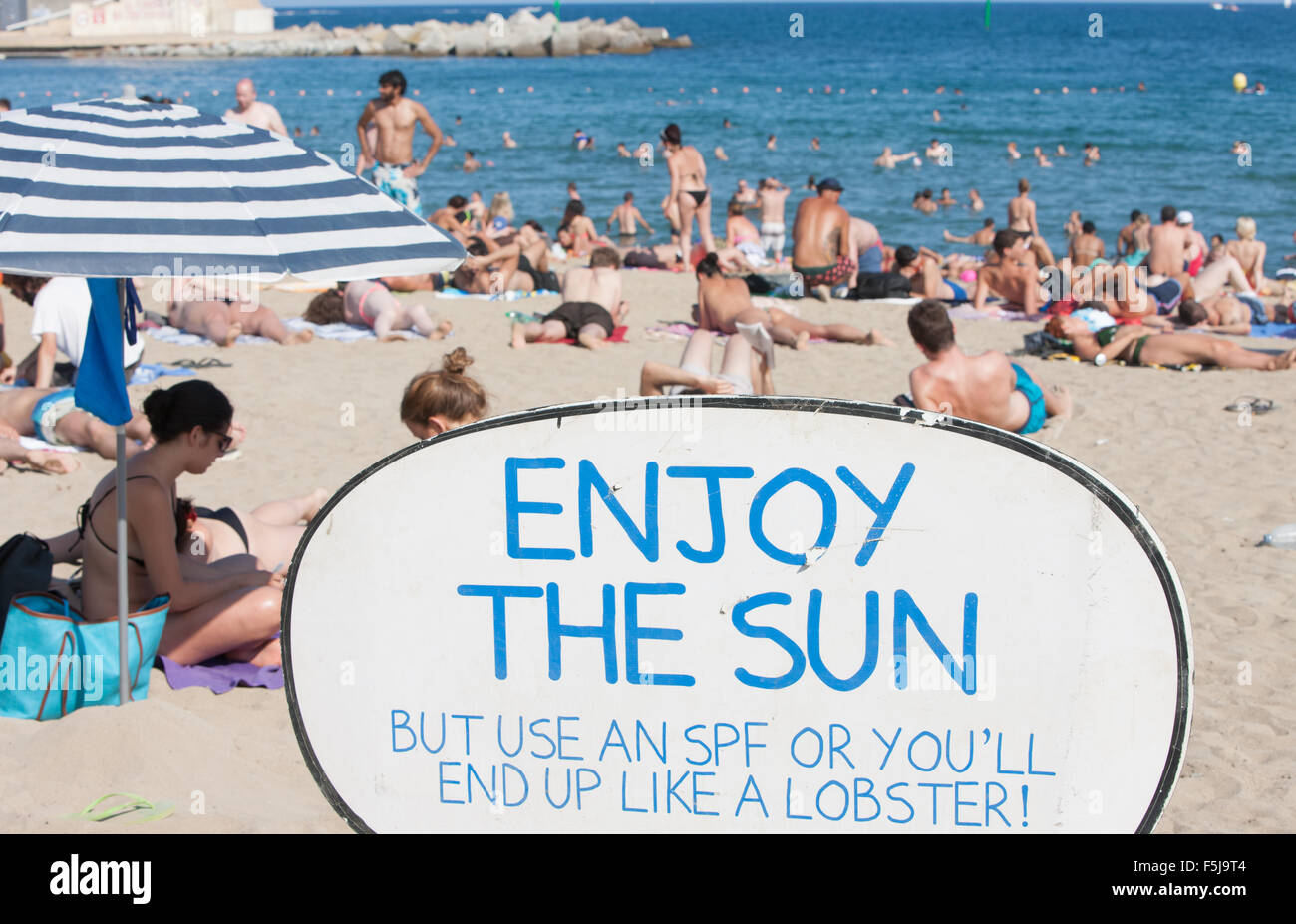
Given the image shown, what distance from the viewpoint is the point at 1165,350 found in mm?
9008

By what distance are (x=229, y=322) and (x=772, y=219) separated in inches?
359

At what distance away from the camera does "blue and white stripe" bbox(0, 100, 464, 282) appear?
2.83 meters

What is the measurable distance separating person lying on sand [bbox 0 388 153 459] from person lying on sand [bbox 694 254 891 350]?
4191mm

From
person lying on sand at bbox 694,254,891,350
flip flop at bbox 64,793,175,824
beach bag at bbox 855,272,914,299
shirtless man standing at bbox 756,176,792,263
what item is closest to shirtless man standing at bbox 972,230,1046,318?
beach bag at bbox 855,272,914,299

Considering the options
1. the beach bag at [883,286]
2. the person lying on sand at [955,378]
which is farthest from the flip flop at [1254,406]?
the beach bag at [883,286]

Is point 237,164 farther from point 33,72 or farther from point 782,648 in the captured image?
point 33,72

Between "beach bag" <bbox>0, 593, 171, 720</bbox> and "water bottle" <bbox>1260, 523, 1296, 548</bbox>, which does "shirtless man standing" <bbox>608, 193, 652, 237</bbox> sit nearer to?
"water bottle" <bbox>1260, 523, 1296, 548</bbox>

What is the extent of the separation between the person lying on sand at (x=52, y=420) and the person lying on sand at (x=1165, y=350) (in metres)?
6.59

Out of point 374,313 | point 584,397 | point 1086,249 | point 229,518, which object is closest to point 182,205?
point 229,518

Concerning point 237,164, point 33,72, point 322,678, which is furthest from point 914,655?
point 33,72

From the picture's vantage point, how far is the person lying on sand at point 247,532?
14.7ft

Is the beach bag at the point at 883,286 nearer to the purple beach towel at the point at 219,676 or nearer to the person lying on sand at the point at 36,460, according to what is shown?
the person lying on sand at the point at 36,460

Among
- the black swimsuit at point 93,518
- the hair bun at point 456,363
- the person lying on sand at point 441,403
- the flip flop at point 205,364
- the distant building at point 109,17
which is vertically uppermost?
the distant building at point 109,17

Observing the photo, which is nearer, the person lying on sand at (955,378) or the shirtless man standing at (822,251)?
the person lying on sand at (955,378)
